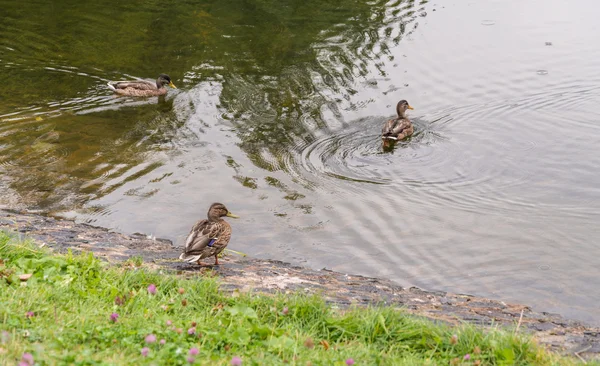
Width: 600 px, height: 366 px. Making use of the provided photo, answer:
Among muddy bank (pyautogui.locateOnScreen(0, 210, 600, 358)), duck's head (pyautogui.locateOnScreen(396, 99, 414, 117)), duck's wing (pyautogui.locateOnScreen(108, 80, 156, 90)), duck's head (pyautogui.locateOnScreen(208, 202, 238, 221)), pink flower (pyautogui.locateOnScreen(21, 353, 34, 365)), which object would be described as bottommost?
muddy bank (pyautogui.locateOnScreen(0, 210, 600, 358))

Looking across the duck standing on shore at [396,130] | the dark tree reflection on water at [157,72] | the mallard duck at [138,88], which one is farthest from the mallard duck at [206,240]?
the mallard duck at [138,88]

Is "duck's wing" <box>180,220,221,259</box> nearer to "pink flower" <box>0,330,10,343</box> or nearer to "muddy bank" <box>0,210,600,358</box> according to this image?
"muddy bank" <box>0,210,600,358</box>

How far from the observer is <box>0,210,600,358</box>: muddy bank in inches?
318

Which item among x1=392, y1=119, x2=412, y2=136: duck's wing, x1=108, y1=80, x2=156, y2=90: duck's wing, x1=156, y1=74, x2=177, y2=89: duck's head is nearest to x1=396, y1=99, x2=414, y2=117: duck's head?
x1=392, y1=119, x2=412, y2=136: duck's wing

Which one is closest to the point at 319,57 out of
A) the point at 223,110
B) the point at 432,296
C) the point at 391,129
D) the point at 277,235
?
the point at 223,110

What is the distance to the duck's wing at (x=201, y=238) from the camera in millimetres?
9469

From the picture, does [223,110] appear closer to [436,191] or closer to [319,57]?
[319,57]

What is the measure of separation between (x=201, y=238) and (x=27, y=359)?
4.35 meters

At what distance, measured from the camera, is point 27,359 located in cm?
530

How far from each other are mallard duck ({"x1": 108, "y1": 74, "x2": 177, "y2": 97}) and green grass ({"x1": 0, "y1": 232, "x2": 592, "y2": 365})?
9920mm

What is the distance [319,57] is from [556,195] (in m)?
8.82

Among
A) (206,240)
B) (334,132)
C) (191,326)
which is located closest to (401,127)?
(334,132)

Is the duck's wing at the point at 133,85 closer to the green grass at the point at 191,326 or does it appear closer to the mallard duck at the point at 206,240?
the mallard duck at the point at 206,240

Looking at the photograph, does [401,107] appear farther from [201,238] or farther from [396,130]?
[201,238]
